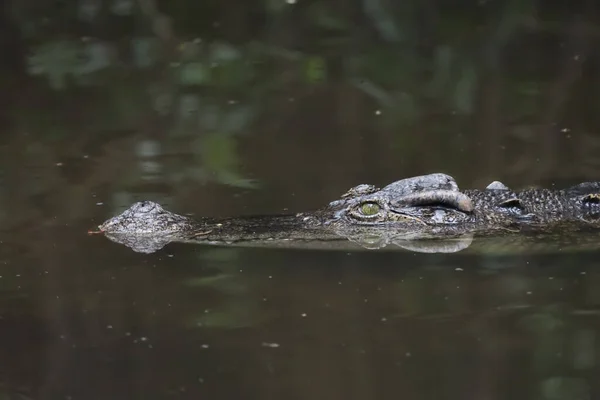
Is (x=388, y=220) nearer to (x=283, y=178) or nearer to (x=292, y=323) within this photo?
(x=283, y=178)

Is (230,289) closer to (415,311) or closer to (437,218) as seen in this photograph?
(415,311)

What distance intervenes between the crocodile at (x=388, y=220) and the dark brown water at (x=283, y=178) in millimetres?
143

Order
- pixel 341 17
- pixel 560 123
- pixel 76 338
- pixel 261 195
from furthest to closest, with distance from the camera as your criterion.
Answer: pixel 341 17, pixel 560 123, pixel 261 195, pixel 76 338

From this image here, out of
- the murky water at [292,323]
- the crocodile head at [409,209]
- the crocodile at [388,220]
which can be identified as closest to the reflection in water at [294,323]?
the murky water at [292,323]

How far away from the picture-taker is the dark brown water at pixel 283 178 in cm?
400

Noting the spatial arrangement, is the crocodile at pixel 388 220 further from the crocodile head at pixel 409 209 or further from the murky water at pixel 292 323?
the murky water at pixel 292 323

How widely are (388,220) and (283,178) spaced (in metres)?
1.17

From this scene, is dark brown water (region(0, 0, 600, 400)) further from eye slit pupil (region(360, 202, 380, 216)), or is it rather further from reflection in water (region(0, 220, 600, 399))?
eye slit pupil (region(360, 202, 380, 216))

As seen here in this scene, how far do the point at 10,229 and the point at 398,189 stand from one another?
2.30 m

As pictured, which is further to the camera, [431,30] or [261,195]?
[431,30]

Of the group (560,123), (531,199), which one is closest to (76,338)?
(531,199)

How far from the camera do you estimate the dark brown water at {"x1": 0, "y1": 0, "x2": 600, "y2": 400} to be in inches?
157

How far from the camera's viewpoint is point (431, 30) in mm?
10180

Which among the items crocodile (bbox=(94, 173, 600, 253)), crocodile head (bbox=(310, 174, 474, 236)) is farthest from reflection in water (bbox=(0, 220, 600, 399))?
crocodile head (bbox=(310, 174, 474, 236))
